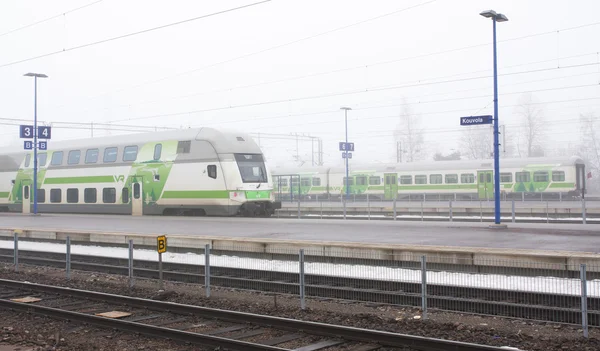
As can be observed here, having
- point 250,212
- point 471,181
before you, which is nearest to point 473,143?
point 471,181

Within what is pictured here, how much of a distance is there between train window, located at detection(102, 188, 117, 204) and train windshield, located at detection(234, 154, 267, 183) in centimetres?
748

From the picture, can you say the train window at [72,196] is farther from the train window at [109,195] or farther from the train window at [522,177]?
the train window at [522,177]

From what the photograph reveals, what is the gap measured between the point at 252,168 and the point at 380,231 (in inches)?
360

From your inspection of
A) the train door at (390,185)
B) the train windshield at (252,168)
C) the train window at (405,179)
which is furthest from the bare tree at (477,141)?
the train windshield at (252,168)

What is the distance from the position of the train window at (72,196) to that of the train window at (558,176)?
98.0 ft

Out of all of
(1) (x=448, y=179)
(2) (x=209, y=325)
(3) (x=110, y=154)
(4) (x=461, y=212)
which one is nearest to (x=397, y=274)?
(2) (x=209, y=325)

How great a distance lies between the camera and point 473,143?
85.6 m

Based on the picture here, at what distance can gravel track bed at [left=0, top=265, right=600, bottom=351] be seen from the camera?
28.0ft

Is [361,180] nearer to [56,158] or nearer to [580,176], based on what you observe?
[580,176]

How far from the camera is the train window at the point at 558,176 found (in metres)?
41.9

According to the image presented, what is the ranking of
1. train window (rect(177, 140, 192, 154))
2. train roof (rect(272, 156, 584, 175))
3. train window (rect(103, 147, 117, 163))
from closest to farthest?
train window (rect(177, 140, 192, 154)), train window (rect(103, 147, 117, 163)), train roof (rect(272, 156, 584, 175))

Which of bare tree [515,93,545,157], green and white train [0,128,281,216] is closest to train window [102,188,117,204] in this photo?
green and white train [0,128,281,216]

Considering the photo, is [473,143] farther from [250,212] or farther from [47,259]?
[47,259]

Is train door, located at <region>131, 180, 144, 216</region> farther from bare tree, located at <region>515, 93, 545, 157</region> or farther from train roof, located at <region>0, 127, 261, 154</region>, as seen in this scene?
bare tree, located at <region>515, 93, 545, 157</region>
